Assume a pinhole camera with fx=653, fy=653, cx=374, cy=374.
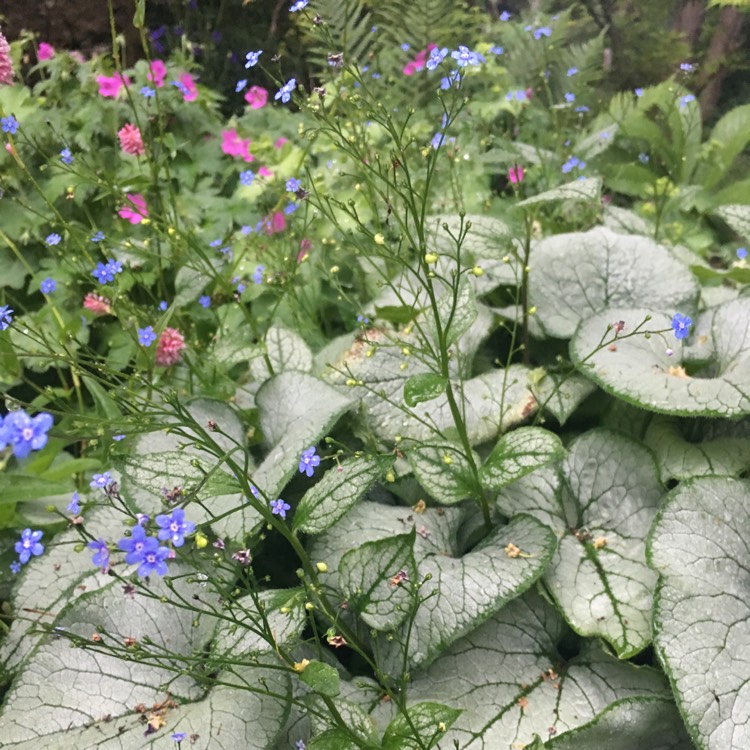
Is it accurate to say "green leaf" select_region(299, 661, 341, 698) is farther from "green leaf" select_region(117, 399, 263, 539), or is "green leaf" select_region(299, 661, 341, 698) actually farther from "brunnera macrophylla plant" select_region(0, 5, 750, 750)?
"green leaf" select_region(117, 399, 263, 539)

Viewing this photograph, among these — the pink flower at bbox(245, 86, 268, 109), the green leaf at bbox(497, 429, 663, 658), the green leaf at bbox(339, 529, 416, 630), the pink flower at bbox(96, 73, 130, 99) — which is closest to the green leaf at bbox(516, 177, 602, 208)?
the green leaf at bbox(497, 429, 663, 658)

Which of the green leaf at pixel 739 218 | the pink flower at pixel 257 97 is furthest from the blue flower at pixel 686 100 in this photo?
the pink flower at pixel 257 97

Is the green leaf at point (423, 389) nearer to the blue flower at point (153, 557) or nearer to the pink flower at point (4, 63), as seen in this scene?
the blue flower at point (153, 557)

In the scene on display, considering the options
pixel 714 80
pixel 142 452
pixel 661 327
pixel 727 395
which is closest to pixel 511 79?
pixel 714 80

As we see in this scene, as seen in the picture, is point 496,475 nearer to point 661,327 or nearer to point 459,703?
point 459,703

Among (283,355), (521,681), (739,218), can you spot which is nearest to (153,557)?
(521,681)

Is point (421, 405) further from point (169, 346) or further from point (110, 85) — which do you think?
point (110, 85)
